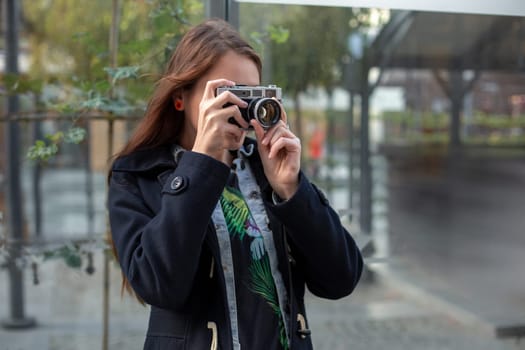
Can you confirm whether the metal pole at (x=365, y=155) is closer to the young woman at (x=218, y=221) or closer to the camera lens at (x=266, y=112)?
the young woman at (x=218, y=221)

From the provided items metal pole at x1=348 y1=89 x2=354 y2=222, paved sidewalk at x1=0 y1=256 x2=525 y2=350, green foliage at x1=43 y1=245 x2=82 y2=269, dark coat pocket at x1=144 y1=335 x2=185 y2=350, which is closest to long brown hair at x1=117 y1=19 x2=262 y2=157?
dark coat pocket at x1=144 y1=335 x2=185 y2=350

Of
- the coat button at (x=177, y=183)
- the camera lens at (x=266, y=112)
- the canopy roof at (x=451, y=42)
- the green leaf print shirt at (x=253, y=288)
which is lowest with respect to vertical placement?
the green leaf print shirt at (x=253, y=288)

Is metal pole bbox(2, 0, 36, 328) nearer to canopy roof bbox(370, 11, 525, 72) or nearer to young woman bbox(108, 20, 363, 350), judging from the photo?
canopy roof bbox(370, 11, 525, 72)

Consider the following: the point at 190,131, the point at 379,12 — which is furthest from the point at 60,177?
the point at 190,131

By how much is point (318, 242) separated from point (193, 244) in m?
0.27

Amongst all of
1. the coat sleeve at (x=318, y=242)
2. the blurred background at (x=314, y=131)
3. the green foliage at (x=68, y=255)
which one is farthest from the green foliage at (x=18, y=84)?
the coat sleeve at (x=318, y=242)

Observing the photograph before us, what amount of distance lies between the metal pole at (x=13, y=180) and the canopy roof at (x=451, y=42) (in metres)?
2.77

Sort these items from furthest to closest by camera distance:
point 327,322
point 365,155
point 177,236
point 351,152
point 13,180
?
point 351,152 < point 365,155 < point 327,322 < point 13,180 < point 177,236

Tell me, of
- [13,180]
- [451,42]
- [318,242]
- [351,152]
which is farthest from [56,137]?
[451,42]

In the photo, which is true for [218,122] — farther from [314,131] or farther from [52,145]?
[314,131]

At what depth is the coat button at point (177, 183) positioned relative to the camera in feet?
3.84

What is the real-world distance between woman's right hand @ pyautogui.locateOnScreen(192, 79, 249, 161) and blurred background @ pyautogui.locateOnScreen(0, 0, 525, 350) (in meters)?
0.43

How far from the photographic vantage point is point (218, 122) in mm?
1177

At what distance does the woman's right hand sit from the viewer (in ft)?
3.86
